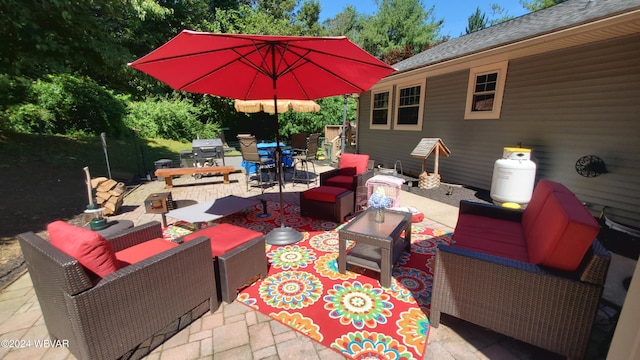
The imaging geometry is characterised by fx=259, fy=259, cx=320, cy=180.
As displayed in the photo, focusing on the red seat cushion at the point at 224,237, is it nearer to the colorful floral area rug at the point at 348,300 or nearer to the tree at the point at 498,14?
the colorful floral area rug at the point at 348,300

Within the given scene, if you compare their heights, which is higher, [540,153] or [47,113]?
[47,113]

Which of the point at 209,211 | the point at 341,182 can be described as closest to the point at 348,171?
the point at 341,182

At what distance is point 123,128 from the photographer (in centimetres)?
1245

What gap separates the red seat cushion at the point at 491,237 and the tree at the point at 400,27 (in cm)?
2576

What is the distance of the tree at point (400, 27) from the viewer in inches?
981

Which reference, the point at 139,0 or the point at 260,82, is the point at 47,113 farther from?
the point at 260,82

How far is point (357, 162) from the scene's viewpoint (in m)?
5.25

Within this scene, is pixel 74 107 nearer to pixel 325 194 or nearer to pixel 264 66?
pixel 264 66

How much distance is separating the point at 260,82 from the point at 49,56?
598cm

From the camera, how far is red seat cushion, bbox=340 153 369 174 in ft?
17.1

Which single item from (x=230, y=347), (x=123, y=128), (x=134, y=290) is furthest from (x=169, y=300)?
(x=123, y=128)

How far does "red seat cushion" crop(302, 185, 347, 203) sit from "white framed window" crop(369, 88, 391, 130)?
18.0ft

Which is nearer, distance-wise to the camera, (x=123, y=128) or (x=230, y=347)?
(x=230, y=347)

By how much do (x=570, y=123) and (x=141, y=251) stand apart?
22.5 feet
